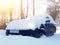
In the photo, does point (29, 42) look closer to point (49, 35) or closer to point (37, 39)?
point (37, 39)

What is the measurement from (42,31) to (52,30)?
8cm

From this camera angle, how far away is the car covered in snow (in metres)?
1.24

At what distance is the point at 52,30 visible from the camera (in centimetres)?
126

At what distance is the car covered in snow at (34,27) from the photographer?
124 centimetres

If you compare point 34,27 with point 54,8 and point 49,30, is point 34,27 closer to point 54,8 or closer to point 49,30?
point 49,30

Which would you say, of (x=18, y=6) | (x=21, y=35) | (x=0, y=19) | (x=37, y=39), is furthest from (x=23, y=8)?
(x=37, y=39)

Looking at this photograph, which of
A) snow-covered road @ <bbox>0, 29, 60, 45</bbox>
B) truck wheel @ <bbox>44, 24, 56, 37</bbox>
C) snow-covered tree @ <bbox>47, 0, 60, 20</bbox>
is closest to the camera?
snow-covered road @ <bbox>0, 29, 60, 45</bbox>

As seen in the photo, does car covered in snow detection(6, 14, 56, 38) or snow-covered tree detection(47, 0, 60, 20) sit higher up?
snow-covered tree detection(47, 0, 60, 20)

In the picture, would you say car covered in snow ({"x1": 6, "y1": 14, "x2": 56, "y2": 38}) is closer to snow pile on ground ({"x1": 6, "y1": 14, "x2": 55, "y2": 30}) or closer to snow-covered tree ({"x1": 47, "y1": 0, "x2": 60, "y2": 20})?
snow pile on ground ({"x1": 6, "y1": 14, "x2": 55, "y2": 30})

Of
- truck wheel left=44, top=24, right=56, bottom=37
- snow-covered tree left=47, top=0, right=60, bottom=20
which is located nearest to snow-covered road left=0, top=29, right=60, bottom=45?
truck wheel left=44, top=24, right=56, bottom=37

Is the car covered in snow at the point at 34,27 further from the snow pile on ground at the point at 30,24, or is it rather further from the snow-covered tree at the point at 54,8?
the snow-covered tree at the point at 54,8

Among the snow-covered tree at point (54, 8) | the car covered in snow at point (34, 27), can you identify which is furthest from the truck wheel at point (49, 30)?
the snow-covered tree at point (54, 8)

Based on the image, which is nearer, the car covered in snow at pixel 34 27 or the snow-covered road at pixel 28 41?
the snow-covered road at pixel 28 41

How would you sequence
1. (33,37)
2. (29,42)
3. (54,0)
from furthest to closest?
(54,0)
(33,37)
(29,42)
